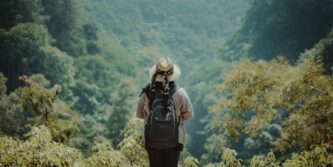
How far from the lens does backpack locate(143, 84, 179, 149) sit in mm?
4982

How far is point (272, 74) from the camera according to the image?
14008 millimetres

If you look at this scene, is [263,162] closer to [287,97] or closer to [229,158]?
[229,158]

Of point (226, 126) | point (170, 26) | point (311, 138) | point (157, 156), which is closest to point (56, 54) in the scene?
point (226, 126)

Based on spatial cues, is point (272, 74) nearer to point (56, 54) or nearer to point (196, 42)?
point (56, 54)

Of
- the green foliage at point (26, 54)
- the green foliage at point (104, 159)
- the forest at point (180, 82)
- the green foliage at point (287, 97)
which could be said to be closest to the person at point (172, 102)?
the green foliage at point (104, 159)

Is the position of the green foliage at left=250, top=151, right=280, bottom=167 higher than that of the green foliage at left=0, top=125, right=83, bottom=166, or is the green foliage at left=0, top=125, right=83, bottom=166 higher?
the green foliage at left=250, top=151, right=280, bottom=167

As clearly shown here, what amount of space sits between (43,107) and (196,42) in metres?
153

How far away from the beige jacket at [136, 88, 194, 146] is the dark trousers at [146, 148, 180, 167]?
162mm

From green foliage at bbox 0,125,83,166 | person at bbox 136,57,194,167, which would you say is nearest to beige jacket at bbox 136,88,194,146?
person at bbox 136,57,194,167

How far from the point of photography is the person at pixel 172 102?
5250 millimetres

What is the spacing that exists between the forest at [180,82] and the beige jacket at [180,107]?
963mm

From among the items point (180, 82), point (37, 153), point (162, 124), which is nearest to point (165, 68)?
point (162, 124)

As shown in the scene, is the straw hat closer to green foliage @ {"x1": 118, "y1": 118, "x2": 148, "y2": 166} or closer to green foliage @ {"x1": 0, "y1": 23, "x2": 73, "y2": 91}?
green foliage @ {"x1": 118, "y1": 118, "x2": 148, "y2": 166}

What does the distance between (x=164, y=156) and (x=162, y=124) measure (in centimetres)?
50
